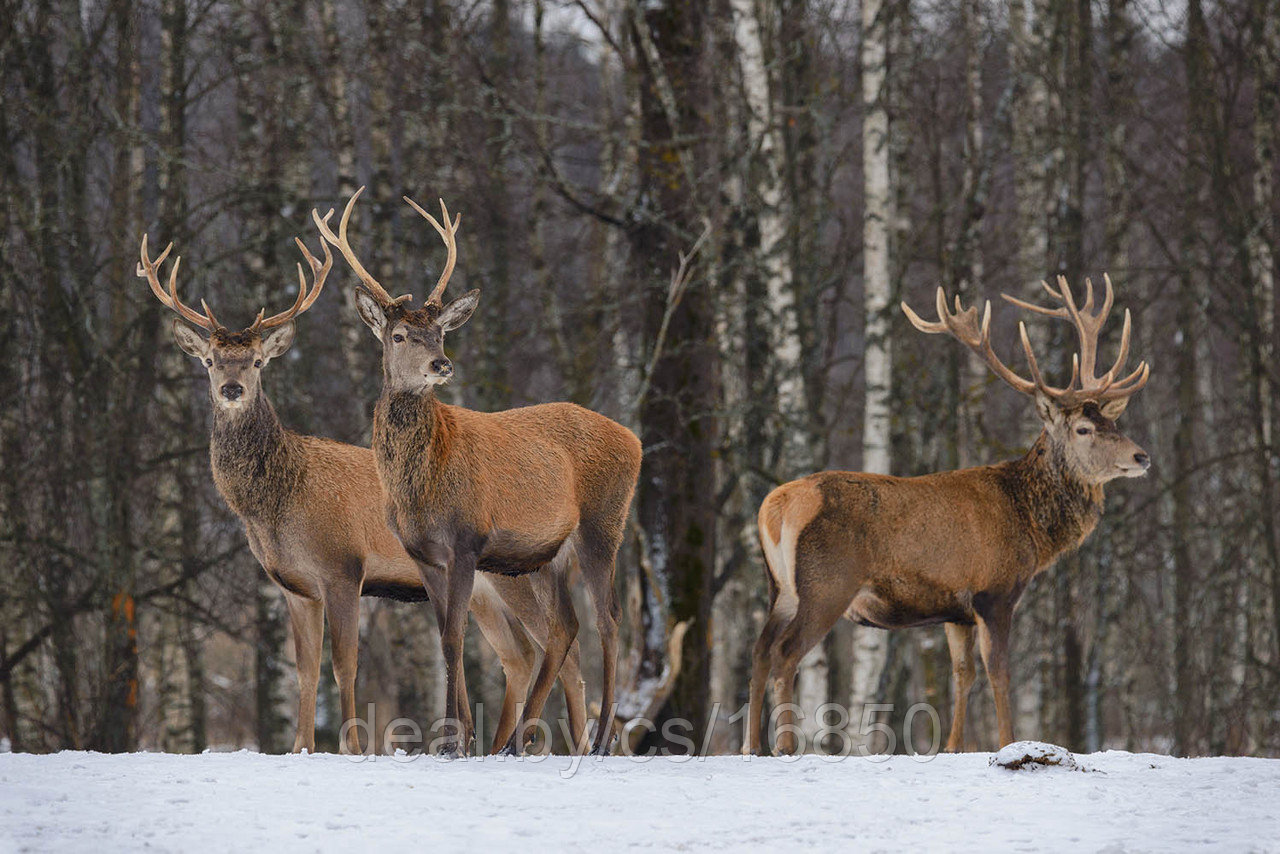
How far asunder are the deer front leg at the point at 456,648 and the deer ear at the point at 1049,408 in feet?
12.2

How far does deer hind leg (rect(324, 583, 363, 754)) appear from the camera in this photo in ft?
21.9

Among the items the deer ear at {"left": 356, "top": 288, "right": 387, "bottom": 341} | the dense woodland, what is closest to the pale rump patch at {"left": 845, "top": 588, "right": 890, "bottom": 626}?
the dense woodland

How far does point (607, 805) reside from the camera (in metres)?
5.24

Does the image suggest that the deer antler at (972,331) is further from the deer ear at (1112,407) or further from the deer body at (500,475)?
the deer body at (500,475)

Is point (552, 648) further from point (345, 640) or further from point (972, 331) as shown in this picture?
point (972, 331)

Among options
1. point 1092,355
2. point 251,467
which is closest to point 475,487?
point 251,467

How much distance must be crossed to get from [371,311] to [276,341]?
3.41 ft

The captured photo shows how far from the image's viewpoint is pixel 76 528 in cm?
1185

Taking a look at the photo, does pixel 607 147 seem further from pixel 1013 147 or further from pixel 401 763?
pixel 401 763

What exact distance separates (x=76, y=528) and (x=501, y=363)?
4.81m

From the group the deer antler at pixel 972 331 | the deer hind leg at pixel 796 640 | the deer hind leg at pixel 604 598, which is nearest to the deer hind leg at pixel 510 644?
the deer hind leg at pixel 604 598

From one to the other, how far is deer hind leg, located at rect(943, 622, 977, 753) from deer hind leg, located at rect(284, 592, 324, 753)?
327 centimetres

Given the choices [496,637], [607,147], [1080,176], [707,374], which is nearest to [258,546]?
[496,637]

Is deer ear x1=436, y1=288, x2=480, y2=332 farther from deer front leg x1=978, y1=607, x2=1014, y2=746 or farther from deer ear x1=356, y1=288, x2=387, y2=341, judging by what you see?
deer front leg x1=978, y1=607, x2=1014, y2=746
